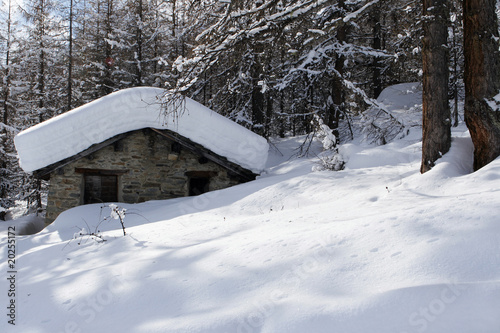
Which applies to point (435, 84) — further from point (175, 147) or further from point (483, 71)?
point (175, 147)

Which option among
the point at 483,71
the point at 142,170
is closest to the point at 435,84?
the point at 483,71

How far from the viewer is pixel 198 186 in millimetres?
12391

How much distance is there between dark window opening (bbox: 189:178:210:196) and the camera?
1170cm

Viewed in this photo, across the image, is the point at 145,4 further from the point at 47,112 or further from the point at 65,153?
the point at 65,153

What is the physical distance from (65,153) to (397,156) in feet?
28.4

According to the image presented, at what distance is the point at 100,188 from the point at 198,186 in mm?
3336

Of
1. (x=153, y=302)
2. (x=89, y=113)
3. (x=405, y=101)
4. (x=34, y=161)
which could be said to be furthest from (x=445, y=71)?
(x=405, y=101)

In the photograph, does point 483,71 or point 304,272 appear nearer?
point 304,272

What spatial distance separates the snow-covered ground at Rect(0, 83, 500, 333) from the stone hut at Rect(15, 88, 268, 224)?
4.79 metres

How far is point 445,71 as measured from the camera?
16.8 feet

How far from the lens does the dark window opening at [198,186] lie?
38.4 feet

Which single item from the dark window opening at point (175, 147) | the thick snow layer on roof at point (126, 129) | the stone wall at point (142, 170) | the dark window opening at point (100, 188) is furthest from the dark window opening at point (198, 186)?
the dark window opening at point (100, 188)

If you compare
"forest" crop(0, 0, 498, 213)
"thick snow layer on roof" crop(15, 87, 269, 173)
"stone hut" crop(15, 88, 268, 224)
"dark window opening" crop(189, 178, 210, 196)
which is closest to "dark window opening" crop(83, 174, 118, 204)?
"stone hut" crop(15, 88, 268, 224)

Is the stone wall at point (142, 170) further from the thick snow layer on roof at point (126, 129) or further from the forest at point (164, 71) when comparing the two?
the forest at point (164, 71)
